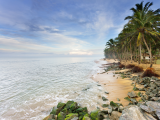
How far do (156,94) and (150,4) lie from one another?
1764 cm

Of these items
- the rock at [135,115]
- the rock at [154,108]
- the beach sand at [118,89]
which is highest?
the rock at [154,108]

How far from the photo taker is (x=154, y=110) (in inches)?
126

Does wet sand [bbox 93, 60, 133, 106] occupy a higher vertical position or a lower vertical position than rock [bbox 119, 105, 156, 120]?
lower

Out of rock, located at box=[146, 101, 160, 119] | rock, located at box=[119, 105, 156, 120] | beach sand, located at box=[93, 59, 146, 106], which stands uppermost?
rock, located at box=[146, 101, 160, 119]

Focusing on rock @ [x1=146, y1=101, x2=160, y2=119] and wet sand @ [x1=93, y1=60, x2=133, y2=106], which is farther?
wet sand @ [x1=93, y1=60, x2=133, y2=106]

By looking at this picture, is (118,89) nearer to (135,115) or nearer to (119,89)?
(119,89)

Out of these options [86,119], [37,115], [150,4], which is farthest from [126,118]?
[150,4]

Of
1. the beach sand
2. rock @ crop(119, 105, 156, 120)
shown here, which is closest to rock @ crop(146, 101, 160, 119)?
rock @ crop(119, 105, 156, 120)

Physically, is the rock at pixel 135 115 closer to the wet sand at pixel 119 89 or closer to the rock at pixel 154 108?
the rock at pixel 154 108

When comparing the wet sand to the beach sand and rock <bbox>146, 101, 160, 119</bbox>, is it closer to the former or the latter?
the beach sand

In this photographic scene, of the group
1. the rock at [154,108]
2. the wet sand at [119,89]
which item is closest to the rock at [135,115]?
the rock at [154,108]

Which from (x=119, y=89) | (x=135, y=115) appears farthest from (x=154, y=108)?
(x=119, y=89)

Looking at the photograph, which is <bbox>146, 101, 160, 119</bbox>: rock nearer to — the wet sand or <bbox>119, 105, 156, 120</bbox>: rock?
<bbox>119, 105, 156, 120</bbox>: rock

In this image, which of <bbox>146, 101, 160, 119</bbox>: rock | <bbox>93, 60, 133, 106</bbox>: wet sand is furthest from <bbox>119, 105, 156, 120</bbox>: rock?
<bbox>93, 60, 133, 106</bbox>: wet sand
